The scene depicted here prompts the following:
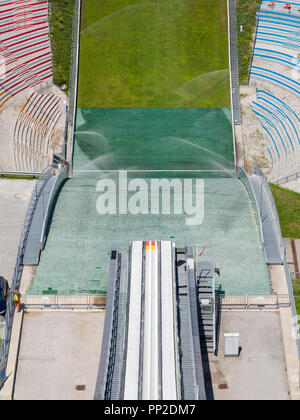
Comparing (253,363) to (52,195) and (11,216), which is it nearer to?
(52,195)

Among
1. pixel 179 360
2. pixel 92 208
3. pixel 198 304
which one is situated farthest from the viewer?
pixel 92 208

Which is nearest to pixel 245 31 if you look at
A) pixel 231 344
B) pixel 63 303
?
pixel 63 303

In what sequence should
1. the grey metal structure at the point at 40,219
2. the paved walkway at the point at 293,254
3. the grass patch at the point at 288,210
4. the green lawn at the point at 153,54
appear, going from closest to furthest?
the grey metal structure at the point at 40,219 < the paved walkway at the point at 293,254 < the grass patch at the point at 288,210 < the green lawn at the point at 153,54

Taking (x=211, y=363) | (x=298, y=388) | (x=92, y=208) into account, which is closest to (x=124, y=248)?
(x=92, y=208)

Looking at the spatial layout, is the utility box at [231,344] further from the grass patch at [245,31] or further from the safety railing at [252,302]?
the grass patch at [245,31]

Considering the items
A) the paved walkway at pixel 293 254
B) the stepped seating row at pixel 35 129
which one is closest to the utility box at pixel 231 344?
the paved walkway at pixel 293 254

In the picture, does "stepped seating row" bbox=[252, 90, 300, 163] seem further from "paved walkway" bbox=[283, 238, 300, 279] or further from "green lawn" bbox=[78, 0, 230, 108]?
"paved walkway" bbox=[283, 238, 300, 279]

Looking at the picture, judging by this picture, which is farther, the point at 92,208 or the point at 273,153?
the point at 273,153

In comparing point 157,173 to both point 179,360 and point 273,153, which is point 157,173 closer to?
point 273,153
